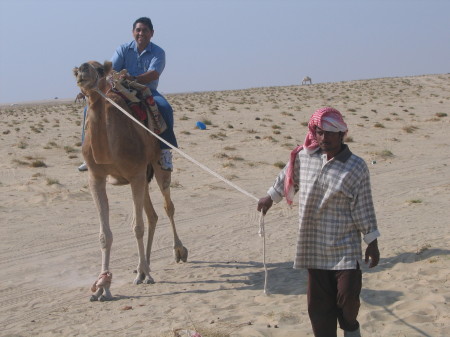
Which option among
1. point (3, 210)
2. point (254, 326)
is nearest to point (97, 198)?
point (254, 326)

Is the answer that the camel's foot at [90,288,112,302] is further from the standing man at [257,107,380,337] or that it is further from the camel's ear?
the standing man at [257,107,380,337]

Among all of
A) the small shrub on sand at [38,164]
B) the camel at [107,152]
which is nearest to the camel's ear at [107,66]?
the camel at [107,152]

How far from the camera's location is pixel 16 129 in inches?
1224

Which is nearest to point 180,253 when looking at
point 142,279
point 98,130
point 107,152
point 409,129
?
point 142,279

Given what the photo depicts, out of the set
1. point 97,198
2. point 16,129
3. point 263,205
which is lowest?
point 16,129

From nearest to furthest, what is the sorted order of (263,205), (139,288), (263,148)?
(263,205)
(139,288)
(263,148)

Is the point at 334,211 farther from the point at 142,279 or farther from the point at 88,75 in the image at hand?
the point at 142,279

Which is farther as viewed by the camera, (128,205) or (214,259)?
(128,205)

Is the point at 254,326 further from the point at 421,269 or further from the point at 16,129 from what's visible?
the point at 16,129

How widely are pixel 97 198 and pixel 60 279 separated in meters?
1.38

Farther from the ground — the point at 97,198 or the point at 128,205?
the point at 97,198

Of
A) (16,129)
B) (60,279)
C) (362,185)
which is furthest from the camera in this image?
(16,129)

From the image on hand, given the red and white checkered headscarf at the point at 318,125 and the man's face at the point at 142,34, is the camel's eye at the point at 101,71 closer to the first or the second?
the man's face at the point at 142,34

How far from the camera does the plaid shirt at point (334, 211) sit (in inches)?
157
